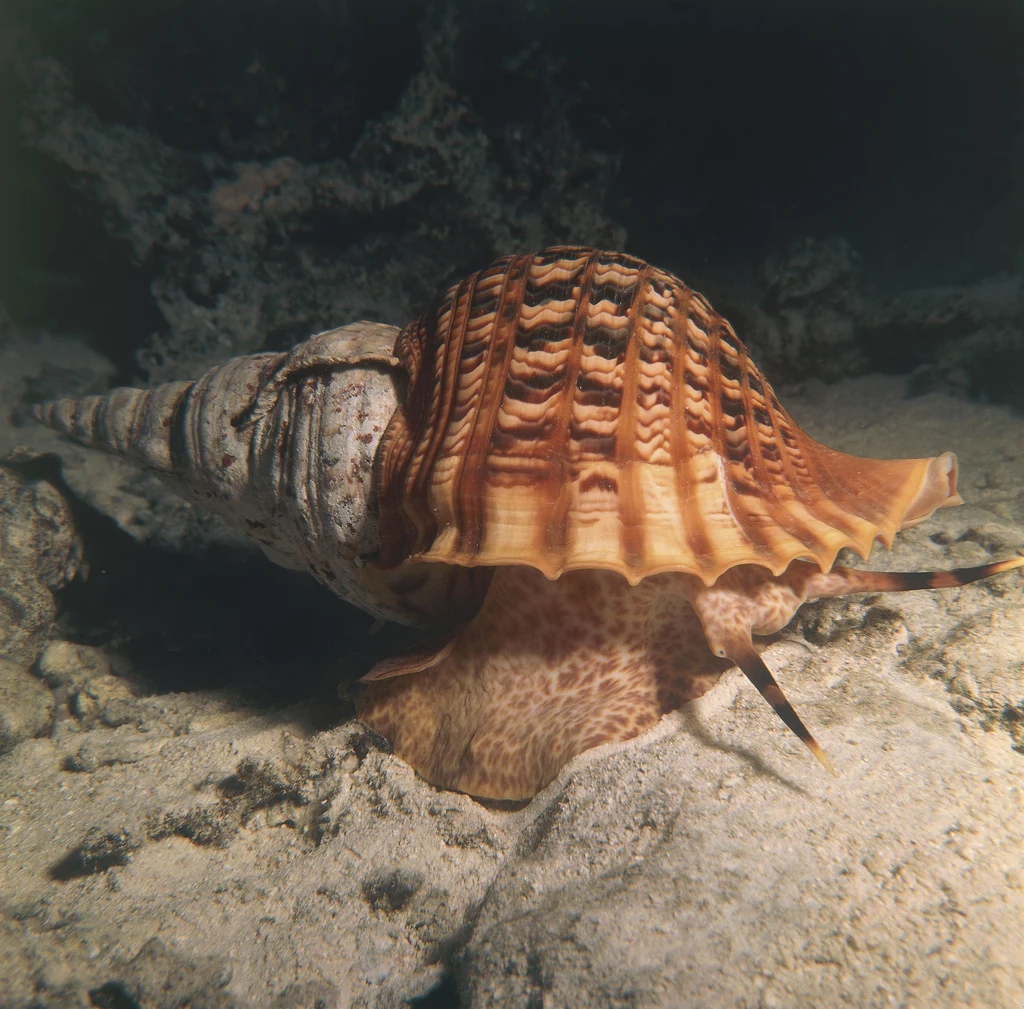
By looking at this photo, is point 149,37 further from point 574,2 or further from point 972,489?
point 972,489

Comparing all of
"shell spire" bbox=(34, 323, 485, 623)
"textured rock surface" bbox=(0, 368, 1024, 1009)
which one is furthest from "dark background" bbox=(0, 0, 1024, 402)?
"textured rock surface" bbox=(0, 368, 1024, 1009)

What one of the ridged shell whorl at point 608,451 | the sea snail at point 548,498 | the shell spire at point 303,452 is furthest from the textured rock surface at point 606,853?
the shell spire at point 303,452

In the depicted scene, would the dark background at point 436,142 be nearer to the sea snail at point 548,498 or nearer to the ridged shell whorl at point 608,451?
the sea snail at point 548,498

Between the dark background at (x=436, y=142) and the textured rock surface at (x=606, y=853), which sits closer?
the textured rock surface at (x=606, y=853)

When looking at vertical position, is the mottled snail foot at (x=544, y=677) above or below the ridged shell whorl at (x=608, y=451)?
below

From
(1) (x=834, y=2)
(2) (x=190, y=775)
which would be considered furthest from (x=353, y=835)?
(1) (x=834, y=2)

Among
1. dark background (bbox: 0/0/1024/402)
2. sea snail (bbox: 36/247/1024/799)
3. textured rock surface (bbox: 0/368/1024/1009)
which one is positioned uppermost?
dark background (bbox: 0/0/1024/402)

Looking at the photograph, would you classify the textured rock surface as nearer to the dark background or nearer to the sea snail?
the sea snail
